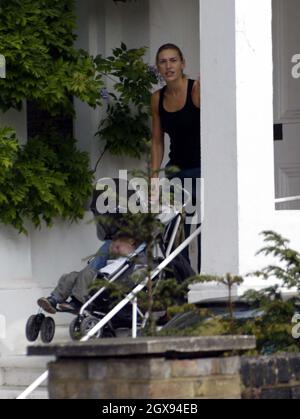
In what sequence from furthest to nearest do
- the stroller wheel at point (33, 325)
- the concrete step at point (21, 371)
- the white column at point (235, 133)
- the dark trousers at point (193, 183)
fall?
the dark trousers at point (193, 183) < the stroller wheel at point (33, 325) < the concrete step at point (21, 371) < the white column at point (235, 133)

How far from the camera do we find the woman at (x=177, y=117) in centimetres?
1095

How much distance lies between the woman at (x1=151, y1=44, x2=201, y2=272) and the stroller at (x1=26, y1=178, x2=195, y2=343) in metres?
0.38

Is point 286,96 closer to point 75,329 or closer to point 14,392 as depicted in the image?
point 75,329

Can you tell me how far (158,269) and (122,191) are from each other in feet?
5.57

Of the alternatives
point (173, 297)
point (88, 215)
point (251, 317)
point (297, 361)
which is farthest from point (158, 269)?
point (88, 215)

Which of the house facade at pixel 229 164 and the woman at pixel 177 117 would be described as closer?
the house facade at pixel 229 164

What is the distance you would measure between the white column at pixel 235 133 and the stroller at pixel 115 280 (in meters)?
0.52

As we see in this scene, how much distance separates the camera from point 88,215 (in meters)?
11.8

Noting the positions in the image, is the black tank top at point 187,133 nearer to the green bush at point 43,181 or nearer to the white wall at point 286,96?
the green bush at point 43,181

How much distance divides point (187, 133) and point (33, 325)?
185 centimetres

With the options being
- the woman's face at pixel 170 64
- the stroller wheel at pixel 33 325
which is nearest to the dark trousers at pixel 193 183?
the woman's face at pixel 170 64

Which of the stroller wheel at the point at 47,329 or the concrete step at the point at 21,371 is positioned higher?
the stroller wheel at the point at 47,329
